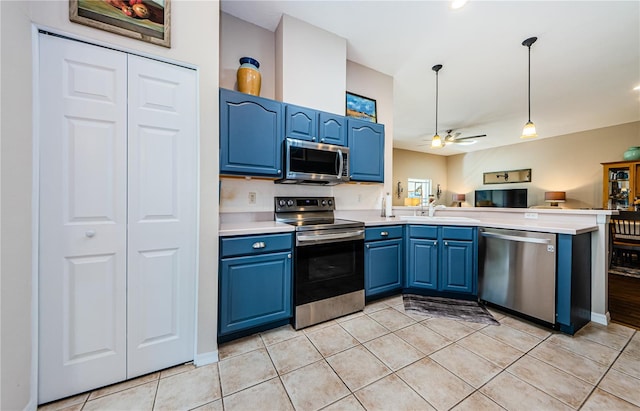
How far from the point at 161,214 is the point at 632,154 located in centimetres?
801

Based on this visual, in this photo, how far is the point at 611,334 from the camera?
2.00 meters

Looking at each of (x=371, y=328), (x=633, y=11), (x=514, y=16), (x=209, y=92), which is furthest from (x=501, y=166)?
(x=209, y=92)

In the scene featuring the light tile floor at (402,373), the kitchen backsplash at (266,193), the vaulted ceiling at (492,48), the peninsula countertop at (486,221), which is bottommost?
the light tile floor at (402,373)

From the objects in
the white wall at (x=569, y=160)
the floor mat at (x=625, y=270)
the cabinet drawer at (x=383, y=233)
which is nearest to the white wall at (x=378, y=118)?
the cabinet drawer at (x=383, y=233)

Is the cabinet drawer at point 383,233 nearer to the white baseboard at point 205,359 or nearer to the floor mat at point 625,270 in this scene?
the white baseboard at point 205,359

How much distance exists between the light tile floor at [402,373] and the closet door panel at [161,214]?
0.72ft

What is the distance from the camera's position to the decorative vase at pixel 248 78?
2.16 meters

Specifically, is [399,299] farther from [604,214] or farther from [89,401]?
[89,401]

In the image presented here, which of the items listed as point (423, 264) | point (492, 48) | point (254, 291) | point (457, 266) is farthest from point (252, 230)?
point (492, 48)

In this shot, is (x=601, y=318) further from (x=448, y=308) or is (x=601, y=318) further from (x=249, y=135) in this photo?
(x=249, y=135)

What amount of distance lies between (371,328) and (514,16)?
3.20m

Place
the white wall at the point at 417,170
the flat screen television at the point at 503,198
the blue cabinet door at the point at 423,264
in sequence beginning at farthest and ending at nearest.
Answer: the white wall at the point at 417,170
the flat screen television at the point at 503,198
the blue cabinet door at the point at 423,264

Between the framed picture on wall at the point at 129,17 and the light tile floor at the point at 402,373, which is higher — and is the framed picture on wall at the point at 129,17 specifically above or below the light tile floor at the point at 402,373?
above

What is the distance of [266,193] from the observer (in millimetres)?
2467
